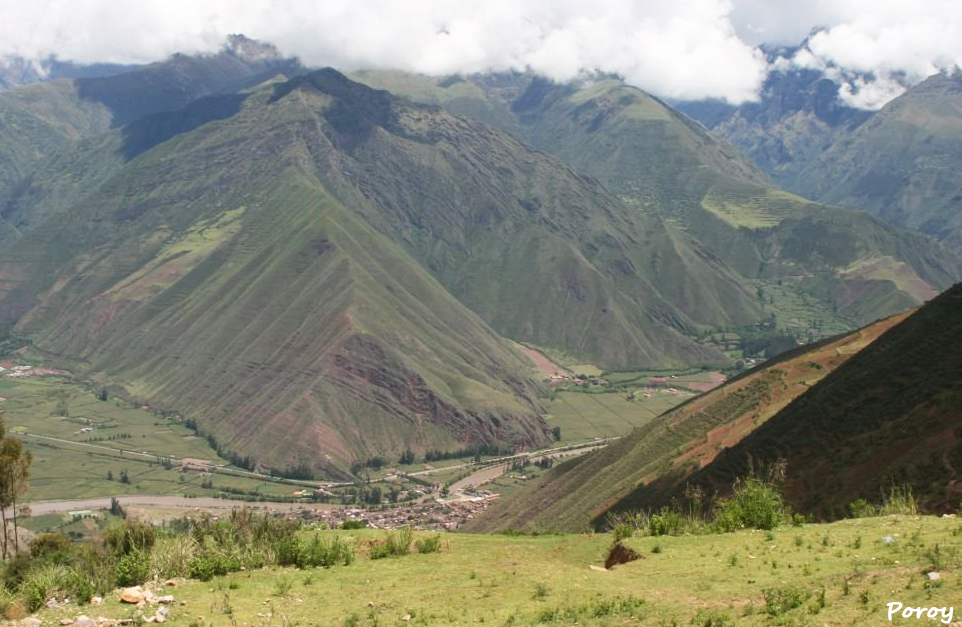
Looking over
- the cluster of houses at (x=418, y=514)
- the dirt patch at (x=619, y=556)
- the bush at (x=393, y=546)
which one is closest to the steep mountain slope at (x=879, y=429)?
the dirt patch at (x=619, y=556)

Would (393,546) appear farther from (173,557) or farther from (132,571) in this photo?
(132,571)

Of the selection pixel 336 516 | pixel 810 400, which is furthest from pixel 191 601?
pixel 336 516

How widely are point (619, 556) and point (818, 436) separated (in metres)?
40.0

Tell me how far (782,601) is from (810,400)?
5777cm

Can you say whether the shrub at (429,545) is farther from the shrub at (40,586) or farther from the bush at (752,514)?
the shrub at (40,586)

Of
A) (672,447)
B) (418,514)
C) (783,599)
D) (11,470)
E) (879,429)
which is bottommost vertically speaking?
(418,514)

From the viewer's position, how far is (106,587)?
1467 inches

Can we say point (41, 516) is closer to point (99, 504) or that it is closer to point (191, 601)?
point (99, 504)

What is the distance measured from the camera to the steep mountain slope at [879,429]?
57906 millimetres

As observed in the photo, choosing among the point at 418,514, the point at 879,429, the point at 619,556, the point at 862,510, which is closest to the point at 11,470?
the point at 619,556

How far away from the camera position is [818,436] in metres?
75.3

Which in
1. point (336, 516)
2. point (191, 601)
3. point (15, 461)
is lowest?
point (336, 516)

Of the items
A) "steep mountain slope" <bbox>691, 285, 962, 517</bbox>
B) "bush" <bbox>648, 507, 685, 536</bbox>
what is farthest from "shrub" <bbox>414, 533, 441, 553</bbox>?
"steep mountain slope" <bbox>691, 285, 962, 517</bbox>

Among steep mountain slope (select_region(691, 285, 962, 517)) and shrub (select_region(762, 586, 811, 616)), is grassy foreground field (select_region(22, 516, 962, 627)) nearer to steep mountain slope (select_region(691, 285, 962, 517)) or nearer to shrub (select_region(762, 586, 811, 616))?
shrub (select_region(762, 586, 811, 616))
